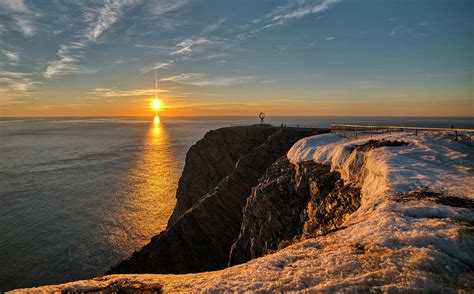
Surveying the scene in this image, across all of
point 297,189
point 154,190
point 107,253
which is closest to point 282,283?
point 297,189

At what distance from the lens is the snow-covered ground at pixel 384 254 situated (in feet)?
23.3

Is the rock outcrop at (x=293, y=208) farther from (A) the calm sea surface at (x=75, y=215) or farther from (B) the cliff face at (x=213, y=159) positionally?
(A) the calm sea surface at (x=75, y=215)

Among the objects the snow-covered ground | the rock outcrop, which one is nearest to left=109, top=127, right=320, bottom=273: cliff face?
the rock outcrop

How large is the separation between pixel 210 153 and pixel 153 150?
8570 centimetres

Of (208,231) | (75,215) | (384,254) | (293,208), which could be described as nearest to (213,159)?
(208,231)

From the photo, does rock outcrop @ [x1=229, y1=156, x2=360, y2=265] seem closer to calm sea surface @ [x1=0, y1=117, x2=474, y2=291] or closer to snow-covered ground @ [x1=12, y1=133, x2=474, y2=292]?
snow-covered ground @ [x1=12, y1=133, x2=474, y2=292]

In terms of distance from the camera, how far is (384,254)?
8.06 m

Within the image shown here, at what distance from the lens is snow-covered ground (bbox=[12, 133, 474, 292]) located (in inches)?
279

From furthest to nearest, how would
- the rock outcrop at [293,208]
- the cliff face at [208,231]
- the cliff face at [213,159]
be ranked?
the cliff face at [213,159]
the cliff face at [208,231]
the rock outcrop at [293,208]

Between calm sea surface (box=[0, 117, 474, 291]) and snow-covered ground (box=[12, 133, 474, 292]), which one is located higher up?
snow-covered ground (box=[12, 133, 474, 292])

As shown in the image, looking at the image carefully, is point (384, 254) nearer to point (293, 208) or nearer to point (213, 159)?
point (293, 208)

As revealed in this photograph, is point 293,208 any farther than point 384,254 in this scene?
Yes

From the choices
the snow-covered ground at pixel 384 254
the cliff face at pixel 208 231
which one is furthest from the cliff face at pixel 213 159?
the snow-covered ground at pixel 384 254

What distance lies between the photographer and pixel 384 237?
29.0 ft
